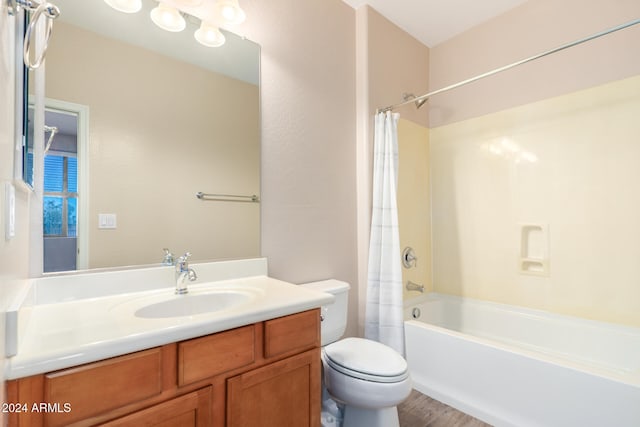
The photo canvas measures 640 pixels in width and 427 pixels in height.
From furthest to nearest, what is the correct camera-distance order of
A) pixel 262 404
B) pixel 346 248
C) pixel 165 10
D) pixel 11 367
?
pixel 346 248 → pixel 165 10 → pixel 262 404 → pixel 11 367

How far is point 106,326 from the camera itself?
2.72ft

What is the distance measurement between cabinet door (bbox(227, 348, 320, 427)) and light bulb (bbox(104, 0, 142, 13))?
1.49m

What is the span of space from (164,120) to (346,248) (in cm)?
132

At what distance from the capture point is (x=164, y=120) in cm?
138

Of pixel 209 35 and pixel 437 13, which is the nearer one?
pixel 209 35

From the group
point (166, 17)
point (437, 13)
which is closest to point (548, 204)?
point (437, 13)

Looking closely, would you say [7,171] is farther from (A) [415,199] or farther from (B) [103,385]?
(A) [415,199]

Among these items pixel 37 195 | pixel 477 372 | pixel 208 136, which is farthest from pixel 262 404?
pixel 477 372

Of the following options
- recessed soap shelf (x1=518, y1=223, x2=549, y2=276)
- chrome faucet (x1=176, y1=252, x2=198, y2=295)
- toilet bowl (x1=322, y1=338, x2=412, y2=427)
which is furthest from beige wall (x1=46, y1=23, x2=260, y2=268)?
recessed soap shelf (x1=518, y1=223, x2=549, y2=276)

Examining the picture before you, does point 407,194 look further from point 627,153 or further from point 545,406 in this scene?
point 545,406

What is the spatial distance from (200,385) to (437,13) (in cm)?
273

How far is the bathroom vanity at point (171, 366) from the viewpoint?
66 cm

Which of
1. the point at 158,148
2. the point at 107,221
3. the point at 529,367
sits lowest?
the point at 529,367

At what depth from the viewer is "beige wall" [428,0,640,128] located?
6.15 ft
